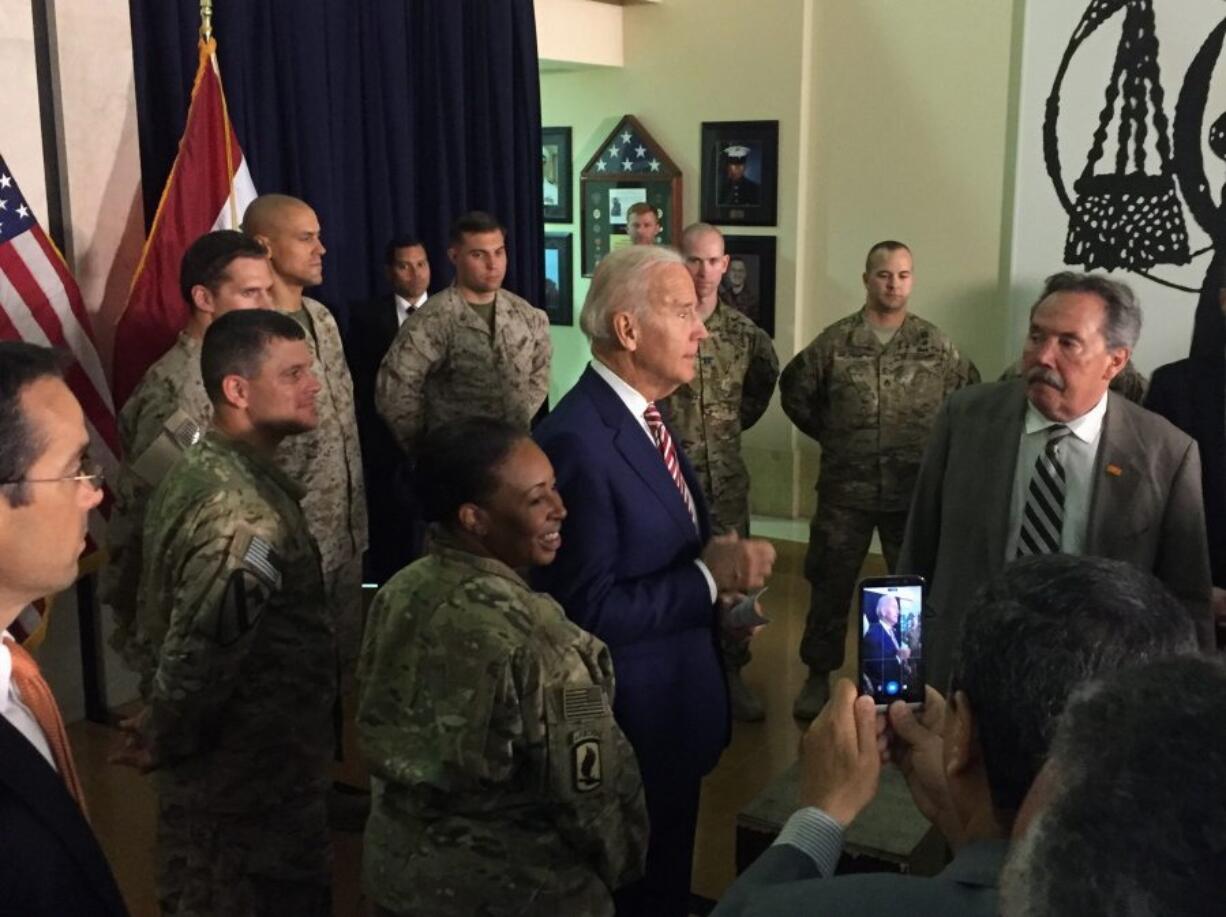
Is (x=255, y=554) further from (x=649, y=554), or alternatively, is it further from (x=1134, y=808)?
(x=1134, y=808)

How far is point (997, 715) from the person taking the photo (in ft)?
3.18

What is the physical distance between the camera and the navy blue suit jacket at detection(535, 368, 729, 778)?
187cm

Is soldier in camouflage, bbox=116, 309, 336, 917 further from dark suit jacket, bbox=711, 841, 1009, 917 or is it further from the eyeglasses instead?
dark suit jacket, bbox=711, 841, 1009, 917

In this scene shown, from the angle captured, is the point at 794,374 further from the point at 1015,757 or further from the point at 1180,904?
the point at 1180,904

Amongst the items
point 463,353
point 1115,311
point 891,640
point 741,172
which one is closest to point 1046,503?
point 1115,311

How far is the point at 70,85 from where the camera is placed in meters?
3.53

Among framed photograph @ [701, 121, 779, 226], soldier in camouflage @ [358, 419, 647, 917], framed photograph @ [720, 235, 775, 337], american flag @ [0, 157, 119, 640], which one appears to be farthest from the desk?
framed photograph @ [701, 121, 779, 226]

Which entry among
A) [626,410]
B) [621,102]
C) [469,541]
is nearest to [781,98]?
[621,102]

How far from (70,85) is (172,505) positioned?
2.20m

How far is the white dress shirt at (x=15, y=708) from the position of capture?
123cm

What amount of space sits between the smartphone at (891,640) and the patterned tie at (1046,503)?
0.72 m

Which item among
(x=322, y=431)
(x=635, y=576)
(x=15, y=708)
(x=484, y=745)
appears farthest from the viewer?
(x=322, y=431)

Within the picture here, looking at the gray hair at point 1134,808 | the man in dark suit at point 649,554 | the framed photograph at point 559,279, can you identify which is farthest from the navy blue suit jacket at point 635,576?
the framed photograph at point 559,279

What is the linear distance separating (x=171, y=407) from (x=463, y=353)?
4.67ft
